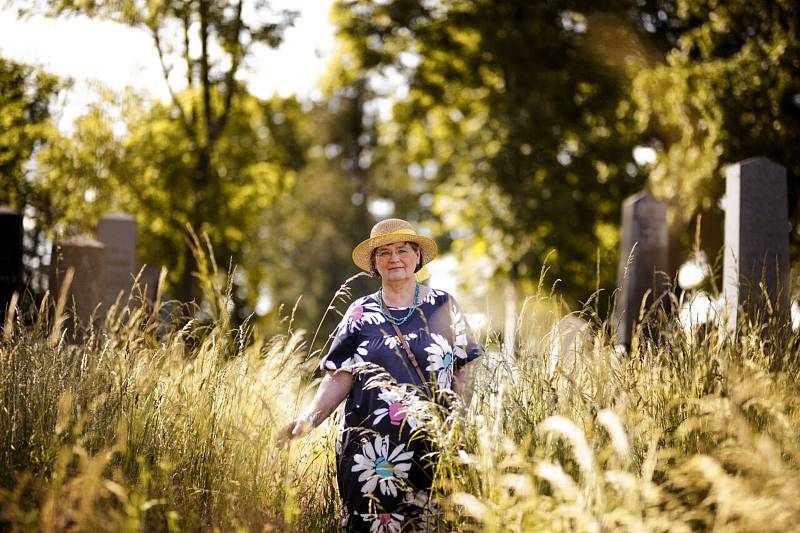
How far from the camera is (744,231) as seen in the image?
5773mm

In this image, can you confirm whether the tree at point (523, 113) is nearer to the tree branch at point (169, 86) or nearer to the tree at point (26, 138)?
the tree branch at point (169, 86)

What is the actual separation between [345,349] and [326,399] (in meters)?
0.24

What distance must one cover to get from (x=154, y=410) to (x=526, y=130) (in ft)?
39.3

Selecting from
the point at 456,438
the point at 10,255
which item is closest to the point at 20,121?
the point at 10,255

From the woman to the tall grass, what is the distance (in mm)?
153

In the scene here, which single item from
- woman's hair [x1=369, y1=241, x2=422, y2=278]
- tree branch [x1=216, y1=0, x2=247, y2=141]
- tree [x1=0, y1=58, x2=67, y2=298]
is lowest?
woman's hair [x1=369, y1=241, x2=422, y2=278]

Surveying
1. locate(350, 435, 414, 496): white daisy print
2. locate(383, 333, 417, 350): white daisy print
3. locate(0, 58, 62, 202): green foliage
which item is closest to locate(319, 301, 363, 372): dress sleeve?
locate(383, 333, 417, 350): white daisy print

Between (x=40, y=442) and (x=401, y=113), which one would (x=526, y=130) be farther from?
(x=40, y=442)

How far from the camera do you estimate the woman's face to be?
146 inches

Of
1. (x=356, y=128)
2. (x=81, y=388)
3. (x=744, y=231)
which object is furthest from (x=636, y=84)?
(x=356, y=128)

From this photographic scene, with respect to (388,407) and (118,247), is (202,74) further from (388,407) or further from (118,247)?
(388,407)

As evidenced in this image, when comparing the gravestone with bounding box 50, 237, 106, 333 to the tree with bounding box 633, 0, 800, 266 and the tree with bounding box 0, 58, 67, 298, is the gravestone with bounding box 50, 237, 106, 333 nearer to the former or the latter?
the tree with bounding box 0, 58, 67, 298

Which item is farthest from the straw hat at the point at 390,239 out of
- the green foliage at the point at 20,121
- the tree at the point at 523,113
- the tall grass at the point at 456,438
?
the tree at the point at 523,113

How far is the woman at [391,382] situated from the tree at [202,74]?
8.91m
